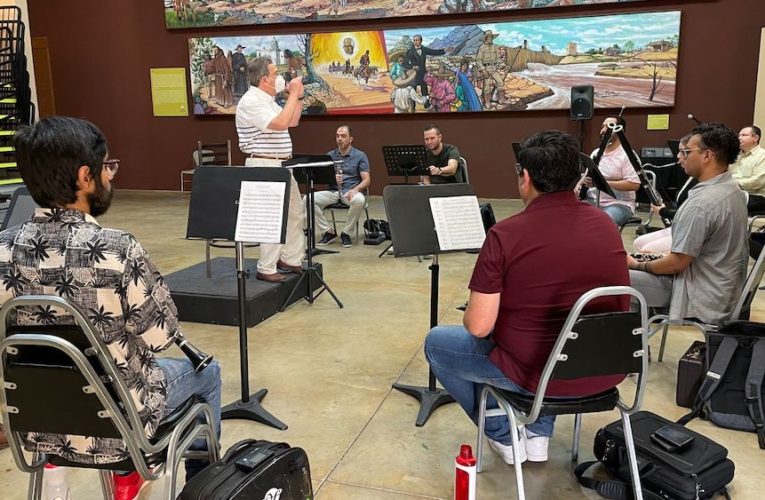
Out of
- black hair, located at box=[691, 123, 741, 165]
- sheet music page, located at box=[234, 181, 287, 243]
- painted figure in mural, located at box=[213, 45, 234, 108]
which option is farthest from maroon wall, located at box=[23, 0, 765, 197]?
sheet music page, located at box=[234, 181, 287, 243]

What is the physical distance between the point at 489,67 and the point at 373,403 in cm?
669

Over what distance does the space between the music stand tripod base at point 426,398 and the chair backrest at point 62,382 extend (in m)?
1.57

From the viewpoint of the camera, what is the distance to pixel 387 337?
402 centimetres

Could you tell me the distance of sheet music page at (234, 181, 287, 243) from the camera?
2736mm

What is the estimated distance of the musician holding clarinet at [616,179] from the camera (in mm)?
5160

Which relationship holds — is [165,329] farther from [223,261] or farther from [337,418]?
[223,261]

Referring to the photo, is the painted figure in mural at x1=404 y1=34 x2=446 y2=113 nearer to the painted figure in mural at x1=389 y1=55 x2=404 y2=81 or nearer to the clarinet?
the painted figure in mural at x1=389 y1=55 x2=404 y2=81

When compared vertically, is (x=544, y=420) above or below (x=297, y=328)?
above

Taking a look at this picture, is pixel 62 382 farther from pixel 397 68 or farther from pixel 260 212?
pixel 397 68

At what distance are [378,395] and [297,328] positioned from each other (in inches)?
45.2

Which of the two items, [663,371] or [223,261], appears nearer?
[663,371]

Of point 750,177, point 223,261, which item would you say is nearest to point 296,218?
point 223,261

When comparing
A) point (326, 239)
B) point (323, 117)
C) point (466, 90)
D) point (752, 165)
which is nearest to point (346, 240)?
point (326, 239)

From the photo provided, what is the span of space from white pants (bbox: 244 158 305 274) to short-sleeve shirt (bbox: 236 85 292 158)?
8cm
